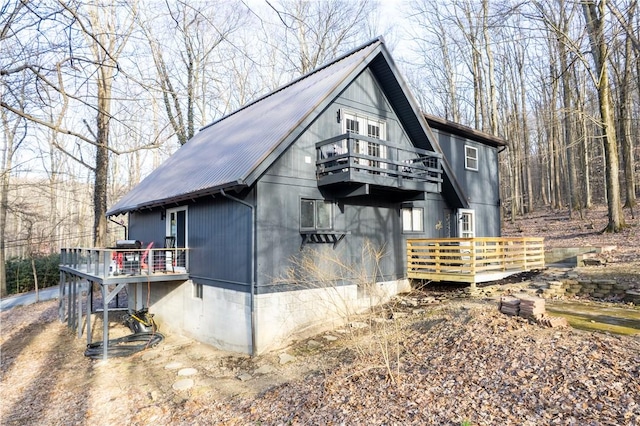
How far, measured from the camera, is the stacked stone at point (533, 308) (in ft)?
23.3

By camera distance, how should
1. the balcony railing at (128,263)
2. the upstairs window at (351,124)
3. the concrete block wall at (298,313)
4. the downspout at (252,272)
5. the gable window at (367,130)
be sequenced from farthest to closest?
the gable window at (367,130) → the upstairs window at (351,124) → the balcony railing at (128,263) → the concrete block wall at (298,313) → the downspout at (252,272)

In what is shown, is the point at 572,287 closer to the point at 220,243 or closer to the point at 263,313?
the point at 263,313

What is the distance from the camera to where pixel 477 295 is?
11.4 metres

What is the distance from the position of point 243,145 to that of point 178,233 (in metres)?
3.84

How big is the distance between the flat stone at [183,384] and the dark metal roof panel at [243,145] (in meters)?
4.40

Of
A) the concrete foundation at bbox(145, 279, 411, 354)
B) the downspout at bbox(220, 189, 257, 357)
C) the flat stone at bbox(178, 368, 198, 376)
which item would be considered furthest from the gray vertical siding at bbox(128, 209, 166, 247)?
the flat stone at bbox(178, 368, 198, 376)

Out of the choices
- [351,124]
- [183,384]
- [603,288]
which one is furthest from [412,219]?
[183,384]

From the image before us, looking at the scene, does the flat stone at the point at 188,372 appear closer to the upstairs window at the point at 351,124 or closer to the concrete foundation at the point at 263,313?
the concrete foundation at the point at 263,313

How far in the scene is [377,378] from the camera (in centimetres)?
608

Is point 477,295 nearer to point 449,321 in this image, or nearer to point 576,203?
point 449,321

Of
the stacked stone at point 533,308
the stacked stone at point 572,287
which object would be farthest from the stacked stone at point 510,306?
the stacked stone at point 572,287

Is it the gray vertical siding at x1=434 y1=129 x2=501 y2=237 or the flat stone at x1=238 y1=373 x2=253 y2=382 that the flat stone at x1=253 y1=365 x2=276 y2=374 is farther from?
the gray vertical siding at x1=434 y1=129 x2=501 y2=237

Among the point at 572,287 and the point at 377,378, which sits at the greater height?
the point at 572,287

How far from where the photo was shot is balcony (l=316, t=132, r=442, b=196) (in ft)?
33.2
